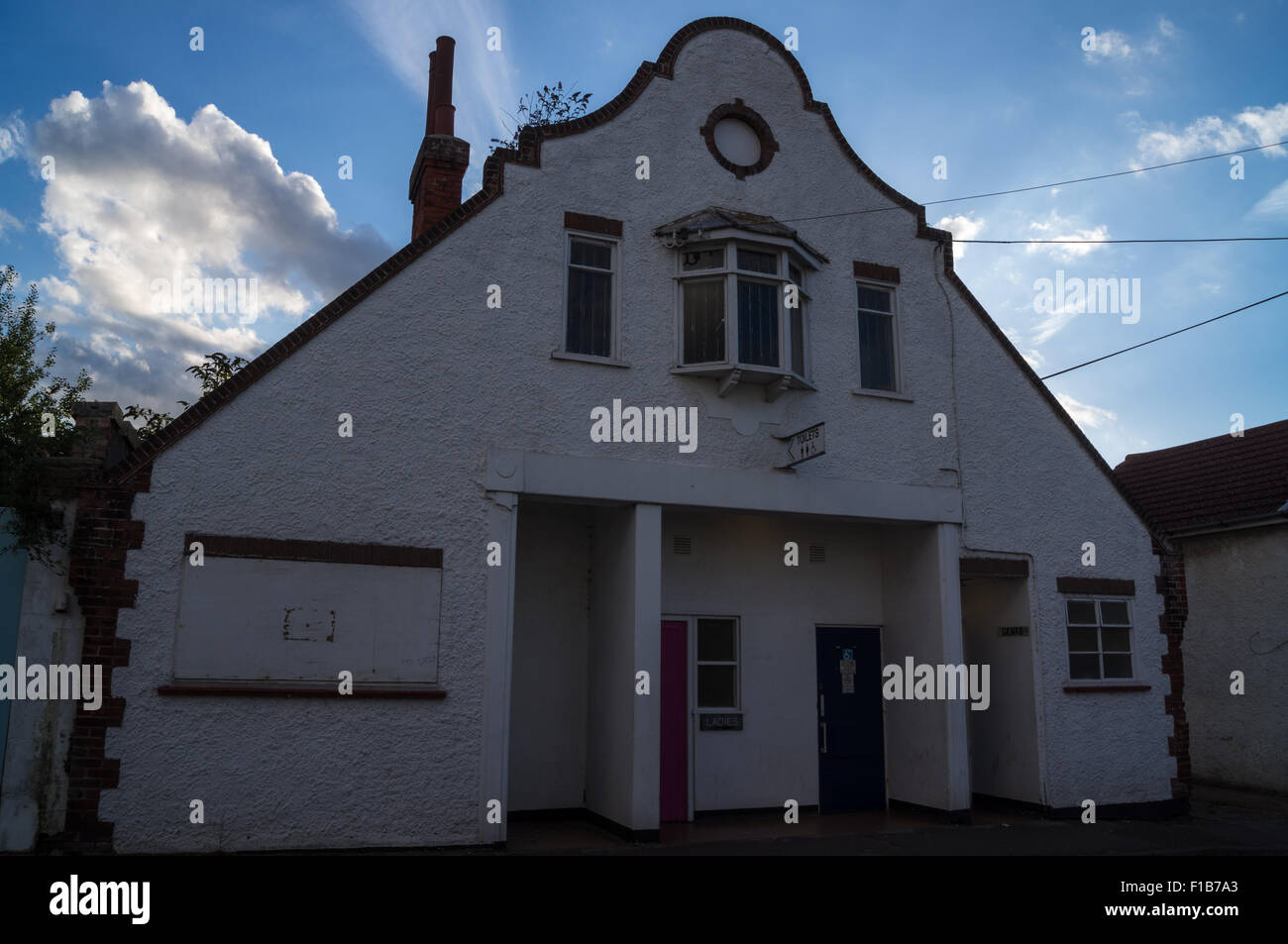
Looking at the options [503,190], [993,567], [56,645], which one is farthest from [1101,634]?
[56,645]

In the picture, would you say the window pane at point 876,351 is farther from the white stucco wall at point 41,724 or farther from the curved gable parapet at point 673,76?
the white stucco wall at point 41,724

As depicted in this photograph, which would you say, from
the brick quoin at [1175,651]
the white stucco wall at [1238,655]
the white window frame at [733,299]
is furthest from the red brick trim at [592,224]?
the white stucco wall at [1238,655]

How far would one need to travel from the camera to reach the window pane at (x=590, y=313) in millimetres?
10867

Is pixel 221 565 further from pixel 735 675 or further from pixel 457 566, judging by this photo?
pixel 735 675

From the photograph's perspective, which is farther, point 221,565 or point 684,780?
point 684,780

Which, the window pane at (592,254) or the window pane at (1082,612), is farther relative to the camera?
the window pane at (1082,612)

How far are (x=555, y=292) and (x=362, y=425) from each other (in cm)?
259

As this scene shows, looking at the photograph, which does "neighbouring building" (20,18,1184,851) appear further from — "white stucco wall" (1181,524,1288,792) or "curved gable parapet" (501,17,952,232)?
"white stucco wall" (1181,524,1288,792)

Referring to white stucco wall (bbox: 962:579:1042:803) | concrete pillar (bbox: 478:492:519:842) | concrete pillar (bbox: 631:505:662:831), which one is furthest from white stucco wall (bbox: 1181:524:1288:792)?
concrete pillar (bbox: 478:492:519:842)

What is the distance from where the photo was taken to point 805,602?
1259 centimetres

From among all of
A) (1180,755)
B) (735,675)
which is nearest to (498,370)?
(735,675)

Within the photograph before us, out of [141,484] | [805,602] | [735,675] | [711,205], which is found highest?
[711,205]

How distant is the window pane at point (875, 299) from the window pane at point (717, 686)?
498 centimetres

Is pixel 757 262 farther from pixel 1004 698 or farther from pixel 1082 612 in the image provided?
pixel 1004 698
